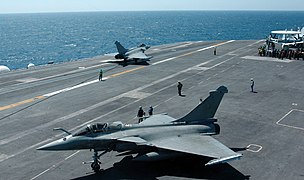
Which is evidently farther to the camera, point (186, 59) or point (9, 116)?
point (186, 59)

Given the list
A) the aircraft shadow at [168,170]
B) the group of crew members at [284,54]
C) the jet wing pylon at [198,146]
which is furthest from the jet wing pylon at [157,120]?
the group of crew members at [284,54]

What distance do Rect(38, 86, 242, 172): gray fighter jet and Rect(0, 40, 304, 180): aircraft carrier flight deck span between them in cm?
126

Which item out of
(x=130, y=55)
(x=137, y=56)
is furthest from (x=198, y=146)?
(x=130, y=55)

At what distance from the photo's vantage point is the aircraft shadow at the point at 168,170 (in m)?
19.6

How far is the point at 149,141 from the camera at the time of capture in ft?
67.3

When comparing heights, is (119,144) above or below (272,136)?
above

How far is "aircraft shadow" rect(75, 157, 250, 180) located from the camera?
19.6 metres

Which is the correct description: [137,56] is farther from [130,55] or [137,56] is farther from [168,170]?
[168,170]

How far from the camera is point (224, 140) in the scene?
2514 cm

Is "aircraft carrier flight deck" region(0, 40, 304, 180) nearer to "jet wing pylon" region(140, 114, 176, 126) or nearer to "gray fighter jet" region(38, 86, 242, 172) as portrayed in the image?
"gray fighter jet" region(38, 86, 242, 172)

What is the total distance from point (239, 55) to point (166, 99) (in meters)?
39.4

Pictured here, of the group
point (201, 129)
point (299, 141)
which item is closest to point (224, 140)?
point (201, 129)

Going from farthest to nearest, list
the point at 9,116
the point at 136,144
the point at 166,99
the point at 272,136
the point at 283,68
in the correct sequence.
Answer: the point at 283,68 → the point at 166,99 → the point at 9,116 → the point at 272,136 → the point at 136,144

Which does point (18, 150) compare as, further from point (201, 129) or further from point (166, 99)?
point (166, 99)
